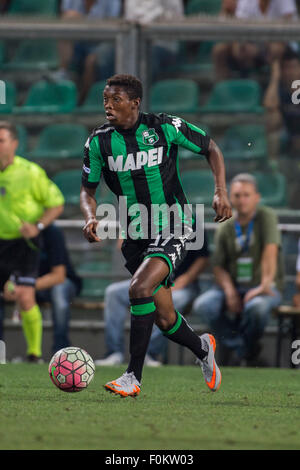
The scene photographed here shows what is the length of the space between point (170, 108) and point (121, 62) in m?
0.74

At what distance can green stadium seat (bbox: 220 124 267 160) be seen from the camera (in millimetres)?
9703

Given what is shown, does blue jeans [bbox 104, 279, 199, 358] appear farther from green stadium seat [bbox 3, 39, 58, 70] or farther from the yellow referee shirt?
green stadium seat [bbox 3, 39, 58, 70]

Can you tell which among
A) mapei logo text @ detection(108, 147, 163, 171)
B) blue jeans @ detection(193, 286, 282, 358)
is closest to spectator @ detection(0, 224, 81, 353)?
blue jeans @ detection(193, 286, 282, 358)

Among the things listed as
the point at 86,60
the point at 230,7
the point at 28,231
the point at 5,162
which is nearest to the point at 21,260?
the point at 28,231

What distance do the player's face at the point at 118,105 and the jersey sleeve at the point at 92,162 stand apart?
7.1 inches

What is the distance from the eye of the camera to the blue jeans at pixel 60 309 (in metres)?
8.59

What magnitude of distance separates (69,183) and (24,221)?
1.41m

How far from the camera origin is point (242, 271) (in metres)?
8.50

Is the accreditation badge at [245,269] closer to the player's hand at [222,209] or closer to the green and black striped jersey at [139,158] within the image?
the green and black striped jersey at [139,158]

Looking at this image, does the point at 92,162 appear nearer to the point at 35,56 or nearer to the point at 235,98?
the point at 235,98

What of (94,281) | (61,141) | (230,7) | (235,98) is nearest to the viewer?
(94,281)

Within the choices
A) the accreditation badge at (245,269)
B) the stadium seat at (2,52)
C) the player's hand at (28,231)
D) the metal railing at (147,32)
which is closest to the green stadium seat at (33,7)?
the stadium seat at (2,52)
